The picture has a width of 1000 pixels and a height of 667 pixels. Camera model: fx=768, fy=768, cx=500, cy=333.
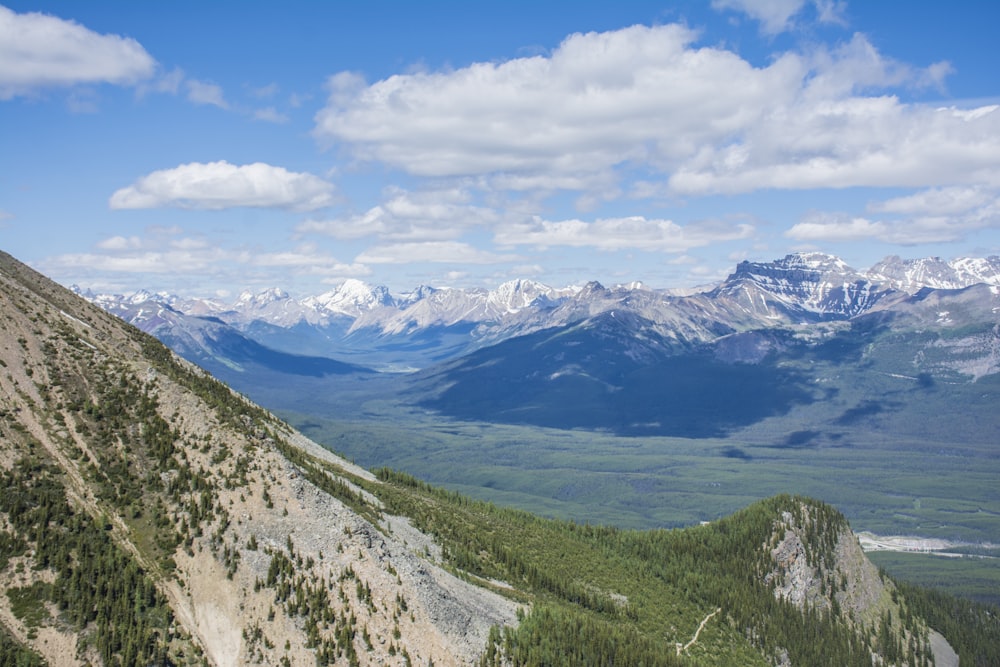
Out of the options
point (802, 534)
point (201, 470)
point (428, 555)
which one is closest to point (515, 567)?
point (428, 555)

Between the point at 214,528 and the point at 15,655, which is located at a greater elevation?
the point at 214,528

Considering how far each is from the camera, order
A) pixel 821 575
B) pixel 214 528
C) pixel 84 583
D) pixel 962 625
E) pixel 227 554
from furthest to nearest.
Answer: pixel 962 625, pixel 821 575, pixel 214 528, pixel 227 554, pixel 84 583

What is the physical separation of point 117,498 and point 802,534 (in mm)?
A: 134500

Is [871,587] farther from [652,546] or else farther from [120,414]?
[120,414]

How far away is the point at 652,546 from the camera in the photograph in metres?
157

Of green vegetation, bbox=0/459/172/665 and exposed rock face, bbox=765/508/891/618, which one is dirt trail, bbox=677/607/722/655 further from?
green vegetation, bbox=0/459/172/665

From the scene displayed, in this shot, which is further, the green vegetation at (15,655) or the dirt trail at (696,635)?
the dirt trail at (696,635)

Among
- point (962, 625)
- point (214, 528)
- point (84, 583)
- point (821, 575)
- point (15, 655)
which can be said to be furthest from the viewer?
point (962, 625)

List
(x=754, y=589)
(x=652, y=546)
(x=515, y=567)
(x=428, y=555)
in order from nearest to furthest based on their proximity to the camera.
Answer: (x=428, y=555) < (x=515, y=567) < (x=754, y=589) < (x=652, y=546)

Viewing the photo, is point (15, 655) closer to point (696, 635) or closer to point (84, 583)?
point (84, 583)

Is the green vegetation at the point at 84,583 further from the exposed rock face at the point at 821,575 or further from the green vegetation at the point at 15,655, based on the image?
the exposed rock face at the point at 821,575

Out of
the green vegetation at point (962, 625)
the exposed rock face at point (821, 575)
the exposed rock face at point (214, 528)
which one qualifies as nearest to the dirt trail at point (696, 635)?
the exposed rock face at point (821, 575)

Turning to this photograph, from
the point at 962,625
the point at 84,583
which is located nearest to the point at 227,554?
the point at 84,583

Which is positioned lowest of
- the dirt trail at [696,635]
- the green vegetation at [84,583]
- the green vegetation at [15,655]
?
the dirt trail at [696,635]
